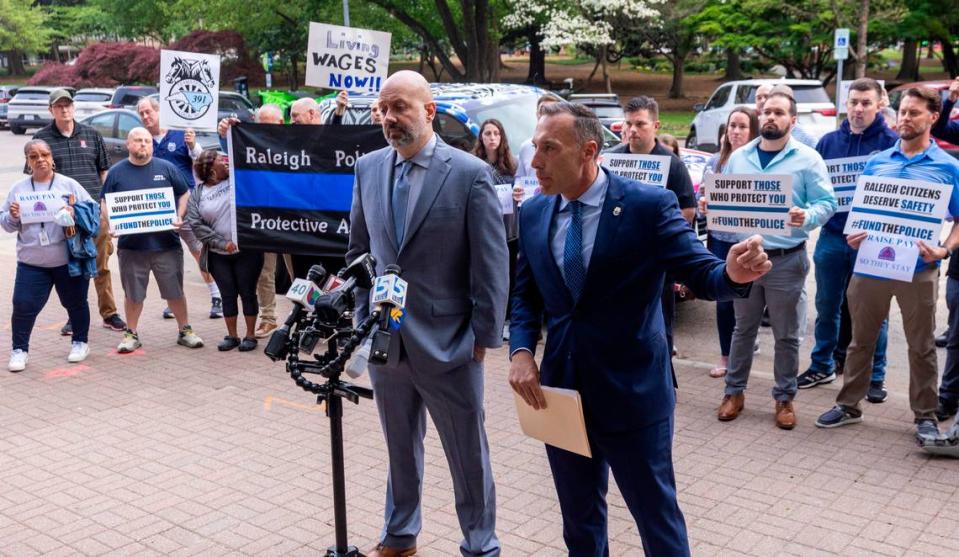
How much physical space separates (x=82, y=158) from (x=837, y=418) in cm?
710

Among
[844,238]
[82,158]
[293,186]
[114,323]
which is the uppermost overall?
[82,158]

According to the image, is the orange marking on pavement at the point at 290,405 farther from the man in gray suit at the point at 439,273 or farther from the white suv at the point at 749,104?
the white suv at the point at 749,104

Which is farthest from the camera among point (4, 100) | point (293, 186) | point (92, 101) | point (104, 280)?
point (4, 100)

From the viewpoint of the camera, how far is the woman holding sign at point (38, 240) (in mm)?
8070

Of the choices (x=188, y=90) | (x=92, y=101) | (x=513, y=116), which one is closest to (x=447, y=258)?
(x=188, y=90)

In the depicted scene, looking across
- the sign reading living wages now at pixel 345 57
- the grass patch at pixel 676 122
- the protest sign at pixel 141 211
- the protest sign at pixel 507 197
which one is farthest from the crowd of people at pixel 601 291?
the grass patch at pixel 676 122

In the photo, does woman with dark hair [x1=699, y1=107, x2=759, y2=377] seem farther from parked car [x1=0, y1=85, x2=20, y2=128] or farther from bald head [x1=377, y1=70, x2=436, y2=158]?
parked car [x1=0, y1=85, x2=20, y2=128]

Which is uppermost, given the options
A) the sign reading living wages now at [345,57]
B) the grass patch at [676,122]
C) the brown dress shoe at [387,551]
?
the sign reading living wages now at [345,57]

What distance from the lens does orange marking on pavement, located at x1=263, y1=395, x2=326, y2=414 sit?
7023 mm

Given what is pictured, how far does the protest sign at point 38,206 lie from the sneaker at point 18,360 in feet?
3.73

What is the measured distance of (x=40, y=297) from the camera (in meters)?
8.23

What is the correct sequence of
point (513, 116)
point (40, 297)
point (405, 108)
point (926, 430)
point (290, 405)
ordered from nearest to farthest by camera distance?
point (405, 108) < point (926, 430) < point (290, 405) < point (40, 297) < point (513, 116)

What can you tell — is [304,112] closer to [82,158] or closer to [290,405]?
[82,158]

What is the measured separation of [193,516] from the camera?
17.4ft
